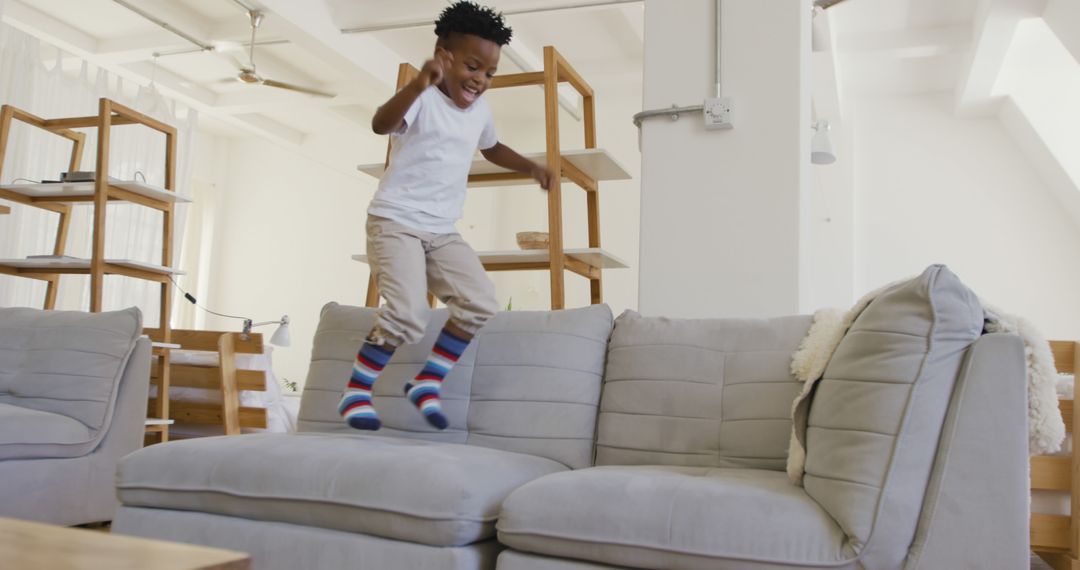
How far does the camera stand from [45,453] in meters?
2.62

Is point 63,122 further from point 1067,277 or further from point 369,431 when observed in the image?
point 1067,277

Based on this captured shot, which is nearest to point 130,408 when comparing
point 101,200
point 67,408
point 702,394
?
point 67,408

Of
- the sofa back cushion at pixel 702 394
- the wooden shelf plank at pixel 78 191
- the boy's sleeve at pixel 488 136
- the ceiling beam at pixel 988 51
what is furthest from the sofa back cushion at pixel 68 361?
the ceiling beam at pixel 988 51

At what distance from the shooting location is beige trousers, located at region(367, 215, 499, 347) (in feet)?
7.08

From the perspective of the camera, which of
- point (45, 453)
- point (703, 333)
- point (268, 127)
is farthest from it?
point (268, 127)

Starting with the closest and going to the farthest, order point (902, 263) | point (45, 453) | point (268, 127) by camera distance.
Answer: point (45, 453)
point (902, 263)
point (268, 127)

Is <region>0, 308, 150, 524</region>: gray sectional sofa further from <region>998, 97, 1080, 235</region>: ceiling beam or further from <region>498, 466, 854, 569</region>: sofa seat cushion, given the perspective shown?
<region>998, 97, 1080, 235</region>: ceiling beam

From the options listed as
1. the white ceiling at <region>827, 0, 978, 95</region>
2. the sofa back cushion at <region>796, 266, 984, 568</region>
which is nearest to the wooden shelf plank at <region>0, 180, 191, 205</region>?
the sofa back cushion at <region>796, 266, 984, 568</region>

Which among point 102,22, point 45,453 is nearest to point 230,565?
point 45,453

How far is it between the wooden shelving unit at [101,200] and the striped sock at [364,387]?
2.06 m

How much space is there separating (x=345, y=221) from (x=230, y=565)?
8420 millimetres

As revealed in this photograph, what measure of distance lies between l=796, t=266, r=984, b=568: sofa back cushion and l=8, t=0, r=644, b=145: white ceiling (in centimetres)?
464

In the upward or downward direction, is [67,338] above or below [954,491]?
above

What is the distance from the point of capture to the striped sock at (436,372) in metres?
2.14
